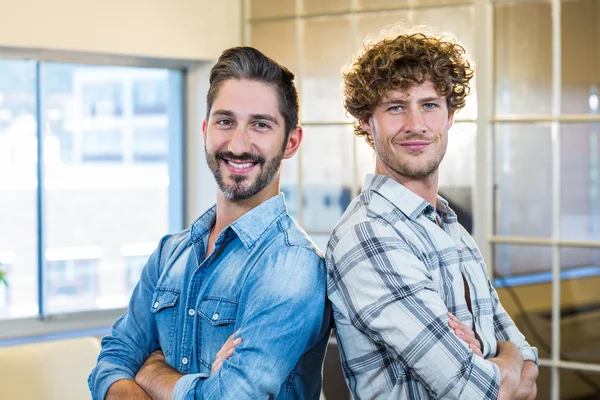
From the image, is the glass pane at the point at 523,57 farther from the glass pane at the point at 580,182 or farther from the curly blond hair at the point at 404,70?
the curly blond hair at the point at 404,70

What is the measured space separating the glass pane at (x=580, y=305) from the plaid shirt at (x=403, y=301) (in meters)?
1.66

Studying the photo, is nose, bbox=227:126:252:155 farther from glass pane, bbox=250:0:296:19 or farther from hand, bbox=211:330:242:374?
glass pane, bbox=250:0:296:19

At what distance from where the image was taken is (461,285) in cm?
176

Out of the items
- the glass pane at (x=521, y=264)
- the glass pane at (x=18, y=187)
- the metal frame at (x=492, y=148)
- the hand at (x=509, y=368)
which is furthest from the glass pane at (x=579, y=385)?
the glass pane at (x=18, y=187)

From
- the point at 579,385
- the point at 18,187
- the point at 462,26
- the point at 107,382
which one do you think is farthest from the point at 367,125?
the point at 18,187

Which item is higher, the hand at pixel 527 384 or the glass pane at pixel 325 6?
the glass pane at pixel 325 6

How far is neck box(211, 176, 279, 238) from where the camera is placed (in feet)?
5.97

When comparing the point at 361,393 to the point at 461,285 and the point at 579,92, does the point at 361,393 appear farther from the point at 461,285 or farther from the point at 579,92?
the point at 579,92

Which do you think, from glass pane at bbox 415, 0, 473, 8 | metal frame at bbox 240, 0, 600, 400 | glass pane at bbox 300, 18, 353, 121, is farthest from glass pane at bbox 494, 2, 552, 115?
glass pane at bbox 300, 18, 353, 121

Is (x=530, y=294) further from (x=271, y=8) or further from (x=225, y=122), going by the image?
(x=225, y=122)

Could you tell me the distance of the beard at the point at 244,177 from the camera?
1.77 metres

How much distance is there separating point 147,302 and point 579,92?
218 cm

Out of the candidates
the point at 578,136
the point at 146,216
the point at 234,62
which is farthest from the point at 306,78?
the point at 234,62

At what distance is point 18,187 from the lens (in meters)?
3.77
